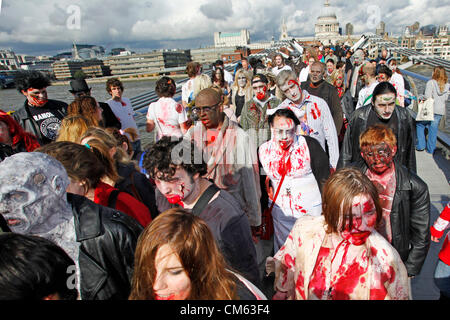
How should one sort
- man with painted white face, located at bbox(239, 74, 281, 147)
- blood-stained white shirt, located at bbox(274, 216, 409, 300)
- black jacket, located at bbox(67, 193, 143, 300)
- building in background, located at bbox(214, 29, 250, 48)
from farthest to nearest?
building in background, located at bbox(214, 29, 250, 48)
man with painted white face, located at bbox(239, 74, 281, 147)
blood-stained white shirt, located at bbox(274, 216, 409, 300)
black jacket, located at bbox(67, 193, 143, 300)

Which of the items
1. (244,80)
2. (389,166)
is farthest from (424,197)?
(244,80)

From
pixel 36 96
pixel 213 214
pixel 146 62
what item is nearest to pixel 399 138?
pixel 213 214

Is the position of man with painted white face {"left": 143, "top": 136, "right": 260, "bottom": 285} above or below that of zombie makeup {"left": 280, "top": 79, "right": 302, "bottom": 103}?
below

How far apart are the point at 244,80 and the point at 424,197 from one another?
146 inches

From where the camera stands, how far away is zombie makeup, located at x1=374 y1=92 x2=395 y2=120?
272 centimetres

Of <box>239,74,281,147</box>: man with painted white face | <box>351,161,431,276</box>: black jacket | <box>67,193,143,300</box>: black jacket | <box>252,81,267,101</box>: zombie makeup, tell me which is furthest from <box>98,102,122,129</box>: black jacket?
<box>351,161,431,276</box>: black jacket

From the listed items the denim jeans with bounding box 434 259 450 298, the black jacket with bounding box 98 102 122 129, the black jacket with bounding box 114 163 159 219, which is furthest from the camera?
the black jacket with bounding box 98 102 122 129

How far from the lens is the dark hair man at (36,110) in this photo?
326cm

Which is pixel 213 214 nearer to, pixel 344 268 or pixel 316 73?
pixel 344 268

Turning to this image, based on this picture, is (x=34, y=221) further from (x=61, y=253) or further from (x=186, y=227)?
(x=186, y=227)

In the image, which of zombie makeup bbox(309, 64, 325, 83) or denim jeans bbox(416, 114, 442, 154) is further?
denim jeans bbox(416, 114, 442, 154)

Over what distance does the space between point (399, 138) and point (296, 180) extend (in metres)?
1.22

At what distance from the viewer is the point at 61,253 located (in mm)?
973

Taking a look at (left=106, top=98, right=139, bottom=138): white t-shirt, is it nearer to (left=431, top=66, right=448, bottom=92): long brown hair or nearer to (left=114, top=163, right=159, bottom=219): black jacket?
(left=114, top=163, right=159, bottom=219): black jacket
